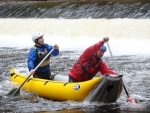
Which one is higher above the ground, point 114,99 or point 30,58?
point 30,58

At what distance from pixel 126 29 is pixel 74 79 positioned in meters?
16.2

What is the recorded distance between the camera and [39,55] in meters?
9.84

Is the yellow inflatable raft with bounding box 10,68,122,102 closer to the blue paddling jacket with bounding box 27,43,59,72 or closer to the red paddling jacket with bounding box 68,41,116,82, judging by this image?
the red paddling jacket with bounding box 68,41,116,82

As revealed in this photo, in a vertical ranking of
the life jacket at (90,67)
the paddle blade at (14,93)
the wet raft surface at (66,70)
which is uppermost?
the life jacket at (90,67)

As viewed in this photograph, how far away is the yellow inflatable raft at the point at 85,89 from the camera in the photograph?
8.25m

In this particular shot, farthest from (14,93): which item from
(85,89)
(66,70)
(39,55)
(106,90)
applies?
(66,70)

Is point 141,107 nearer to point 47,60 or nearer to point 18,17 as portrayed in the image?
point 47,60

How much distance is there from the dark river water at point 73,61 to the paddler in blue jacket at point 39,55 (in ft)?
2.12

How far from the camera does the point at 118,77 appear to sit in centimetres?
816

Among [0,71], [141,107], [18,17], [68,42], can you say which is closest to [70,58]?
[0,71]

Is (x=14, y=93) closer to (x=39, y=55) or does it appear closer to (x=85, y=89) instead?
(x=39, y=55)

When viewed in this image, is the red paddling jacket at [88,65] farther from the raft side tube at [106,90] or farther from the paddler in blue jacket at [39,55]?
the paddler in blue jacket at [39,55]

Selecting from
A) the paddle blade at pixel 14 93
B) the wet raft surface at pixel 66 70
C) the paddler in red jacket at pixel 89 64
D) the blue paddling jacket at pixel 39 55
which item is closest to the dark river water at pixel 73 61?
the wet raft surface at pixel 66 70

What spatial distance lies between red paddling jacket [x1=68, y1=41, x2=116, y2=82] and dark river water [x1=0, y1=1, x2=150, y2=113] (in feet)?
2.07
